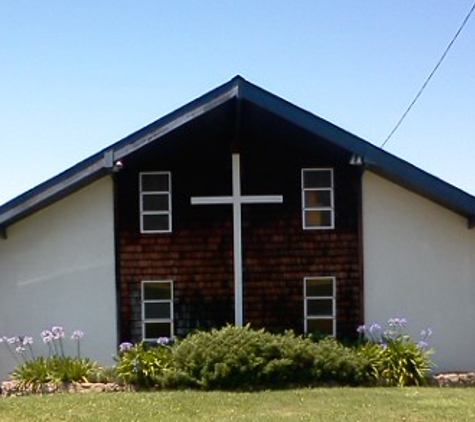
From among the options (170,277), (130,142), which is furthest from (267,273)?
(130,142)

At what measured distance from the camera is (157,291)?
14.9 meters

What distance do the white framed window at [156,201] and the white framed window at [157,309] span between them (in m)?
1.02

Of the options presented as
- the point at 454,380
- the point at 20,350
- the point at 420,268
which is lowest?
the point at 454,380

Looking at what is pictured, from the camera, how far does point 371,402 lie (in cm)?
1125

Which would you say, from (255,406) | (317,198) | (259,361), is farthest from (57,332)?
(317,198)

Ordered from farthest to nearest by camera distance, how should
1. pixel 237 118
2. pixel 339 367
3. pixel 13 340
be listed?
pixel 237 118 < pixel 13 340 < pixel 339 367

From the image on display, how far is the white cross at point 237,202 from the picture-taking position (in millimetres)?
14695

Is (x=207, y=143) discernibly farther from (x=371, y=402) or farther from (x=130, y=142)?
(x=371, y=402)

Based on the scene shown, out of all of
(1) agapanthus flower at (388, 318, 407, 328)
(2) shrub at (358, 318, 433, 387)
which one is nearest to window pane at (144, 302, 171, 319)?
(2) shrub at (358, 318, 433, 387)

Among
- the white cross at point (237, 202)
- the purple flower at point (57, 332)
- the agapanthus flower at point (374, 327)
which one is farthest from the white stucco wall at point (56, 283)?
the agapanthus flower at point (374, 327)

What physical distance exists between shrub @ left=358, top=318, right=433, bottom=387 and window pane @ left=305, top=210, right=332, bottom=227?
2238mm

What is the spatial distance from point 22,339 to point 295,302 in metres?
4.83

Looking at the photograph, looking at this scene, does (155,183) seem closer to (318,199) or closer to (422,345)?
(318,199)

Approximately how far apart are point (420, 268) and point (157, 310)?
15.7 ft
